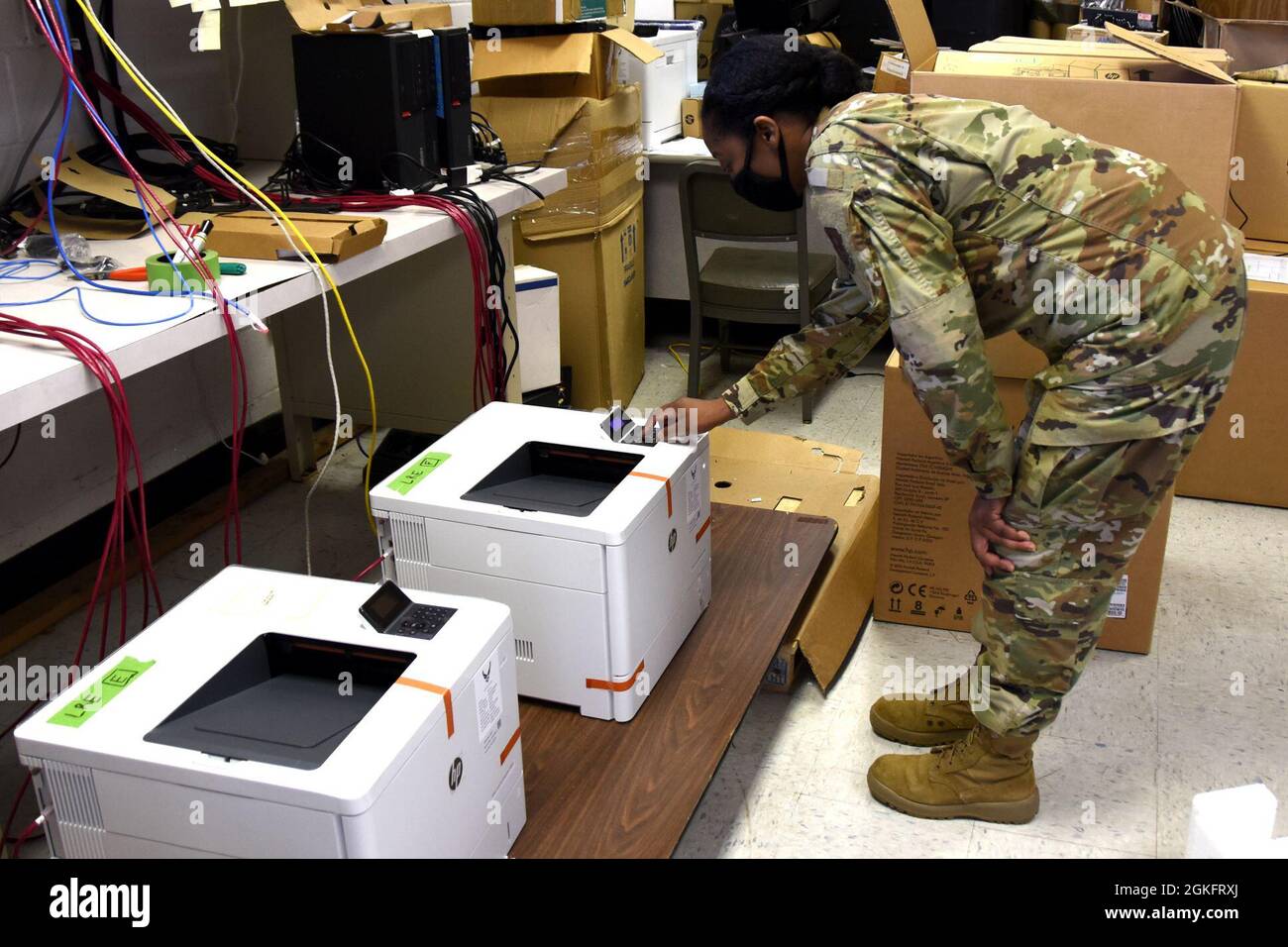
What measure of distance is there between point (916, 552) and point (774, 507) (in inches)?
14.6

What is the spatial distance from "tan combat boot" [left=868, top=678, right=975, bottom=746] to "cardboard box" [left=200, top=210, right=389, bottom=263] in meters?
1.23

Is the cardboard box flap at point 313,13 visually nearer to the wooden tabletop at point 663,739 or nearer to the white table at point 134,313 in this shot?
the white table at point 134,313

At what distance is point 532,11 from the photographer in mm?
3191

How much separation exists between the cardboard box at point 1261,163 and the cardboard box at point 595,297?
5.34 ft

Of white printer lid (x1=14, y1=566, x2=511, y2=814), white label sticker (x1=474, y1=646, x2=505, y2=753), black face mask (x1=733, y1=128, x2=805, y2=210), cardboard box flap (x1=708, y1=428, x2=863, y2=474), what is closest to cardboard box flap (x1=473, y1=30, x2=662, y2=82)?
cardboard box flap (x1=708, y1=428, x2=863, y2=474)

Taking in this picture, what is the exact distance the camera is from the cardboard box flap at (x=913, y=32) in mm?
2381

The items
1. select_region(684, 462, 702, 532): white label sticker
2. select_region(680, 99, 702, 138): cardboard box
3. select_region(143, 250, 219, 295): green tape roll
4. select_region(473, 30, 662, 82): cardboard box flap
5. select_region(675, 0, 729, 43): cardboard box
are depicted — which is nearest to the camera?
select_region(143, 250, 219, 295): green tape roll

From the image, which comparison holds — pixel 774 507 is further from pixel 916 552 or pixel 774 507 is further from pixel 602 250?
pixel 602 250

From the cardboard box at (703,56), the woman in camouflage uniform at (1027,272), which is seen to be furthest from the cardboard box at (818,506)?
the cardboard box at (703,56)

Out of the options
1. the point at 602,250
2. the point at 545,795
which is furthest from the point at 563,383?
the point at 545,795

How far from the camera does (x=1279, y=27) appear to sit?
133 inches

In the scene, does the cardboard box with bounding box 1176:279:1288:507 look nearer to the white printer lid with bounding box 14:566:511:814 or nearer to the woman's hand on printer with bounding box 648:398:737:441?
the woman's hand on printer with bounding box 648:398:737:441

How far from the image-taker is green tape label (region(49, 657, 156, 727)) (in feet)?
4.44

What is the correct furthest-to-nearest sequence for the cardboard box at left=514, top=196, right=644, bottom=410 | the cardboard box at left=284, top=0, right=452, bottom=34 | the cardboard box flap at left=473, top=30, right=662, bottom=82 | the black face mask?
the cardboard box at left=514, top=196, right=644, bottom=410, the cardboard box flap at left=473, top=30, right=662, bottom=82, the cardboard box at left=284, top=0, right=452, bottom=34, the black face mask
